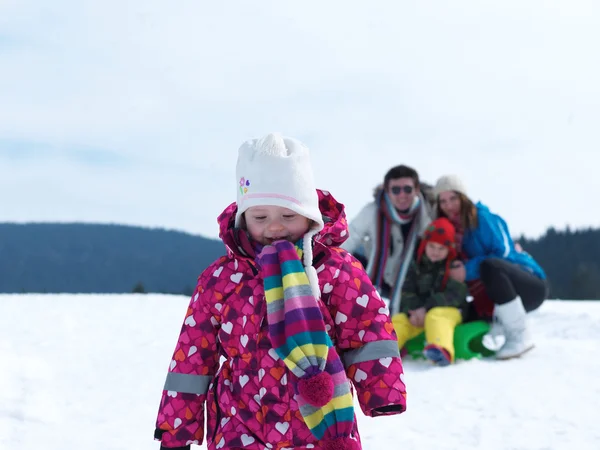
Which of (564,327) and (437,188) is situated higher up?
(437,188)

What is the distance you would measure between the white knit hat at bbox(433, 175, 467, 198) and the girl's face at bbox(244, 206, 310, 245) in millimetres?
3298

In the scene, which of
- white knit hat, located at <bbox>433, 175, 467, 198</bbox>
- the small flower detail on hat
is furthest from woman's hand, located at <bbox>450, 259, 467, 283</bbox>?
the small flower detail on hat

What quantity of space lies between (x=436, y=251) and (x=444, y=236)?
0.13 metres

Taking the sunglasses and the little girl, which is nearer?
the little girl

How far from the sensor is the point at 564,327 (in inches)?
252

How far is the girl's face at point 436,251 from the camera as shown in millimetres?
4883

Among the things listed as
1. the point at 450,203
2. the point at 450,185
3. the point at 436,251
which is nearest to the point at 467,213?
the point at 450,203

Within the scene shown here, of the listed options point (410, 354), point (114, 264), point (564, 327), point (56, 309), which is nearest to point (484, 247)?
point (410, 354)

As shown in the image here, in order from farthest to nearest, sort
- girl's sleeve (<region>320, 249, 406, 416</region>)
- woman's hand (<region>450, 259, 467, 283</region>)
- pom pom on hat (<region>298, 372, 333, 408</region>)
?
woman's hand (<region>450, 259, 467, 283</region>) < girl's sleeve (<region>320, 249, 406, 416</region>) < pom pom on hat (<region>298, 372, 333, 408</region>)

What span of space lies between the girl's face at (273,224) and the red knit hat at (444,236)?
3053 millimetres

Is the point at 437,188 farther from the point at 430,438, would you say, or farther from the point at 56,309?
the point at 56,309

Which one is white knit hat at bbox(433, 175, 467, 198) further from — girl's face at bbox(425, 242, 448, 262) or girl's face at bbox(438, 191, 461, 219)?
girl's face at bbox(425, 242, 448, 262)

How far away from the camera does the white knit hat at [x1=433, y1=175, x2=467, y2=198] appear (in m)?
5.06

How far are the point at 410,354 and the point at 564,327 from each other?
7.04 feet
